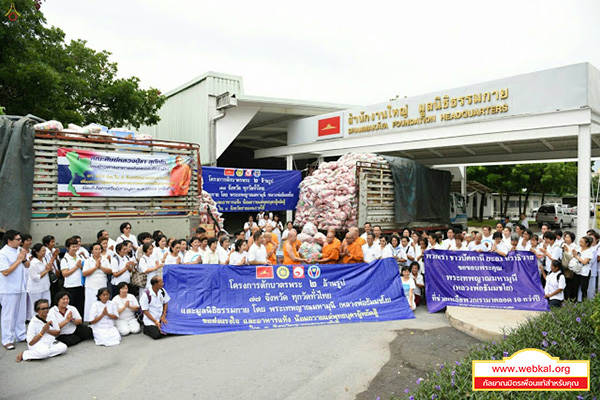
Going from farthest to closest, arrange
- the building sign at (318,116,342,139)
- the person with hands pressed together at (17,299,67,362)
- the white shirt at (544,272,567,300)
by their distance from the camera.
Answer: the building sign at (318,116,342,139) → the white shirt at (544,272,567,300) → the person with hands pressed together at (17,299,67,362)

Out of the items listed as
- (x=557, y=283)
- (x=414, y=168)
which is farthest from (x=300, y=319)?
(x=414, y=168)

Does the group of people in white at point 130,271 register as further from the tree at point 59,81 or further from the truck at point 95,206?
the tree at point 59,81

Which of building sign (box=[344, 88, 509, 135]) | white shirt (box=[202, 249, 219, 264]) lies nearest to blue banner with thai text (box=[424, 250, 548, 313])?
white shirt (box=[202, 249, 219, 264])

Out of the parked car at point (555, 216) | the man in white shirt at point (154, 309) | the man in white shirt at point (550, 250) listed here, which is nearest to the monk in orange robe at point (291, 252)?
the man in white shirt at point (154, 309)

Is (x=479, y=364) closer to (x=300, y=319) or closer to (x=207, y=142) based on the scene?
(x=300, y=319)

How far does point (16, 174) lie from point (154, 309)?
385 centimetres

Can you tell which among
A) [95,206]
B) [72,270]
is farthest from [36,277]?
[95,206]

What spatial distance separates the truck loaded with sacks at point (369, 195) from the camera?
12.8m

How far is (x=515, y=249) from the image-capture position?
862 centimetres

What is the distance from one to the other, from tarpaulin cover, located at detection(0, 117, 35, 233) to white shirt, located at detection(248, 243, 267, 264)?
4193 millimetres

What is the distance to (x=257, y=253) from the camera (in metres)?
7.97

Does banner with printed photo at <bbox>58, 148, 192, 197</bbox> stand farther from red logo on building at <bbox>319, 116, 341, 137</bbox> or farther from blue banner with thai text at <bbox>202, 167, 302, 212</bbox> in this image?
red logo on building at <bbox>319, 116, 341, 137</bbox>

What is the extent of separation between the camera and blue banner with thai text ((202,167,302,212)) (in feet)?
52.8

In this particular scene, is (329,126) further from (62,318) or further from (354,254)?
(62,318)
